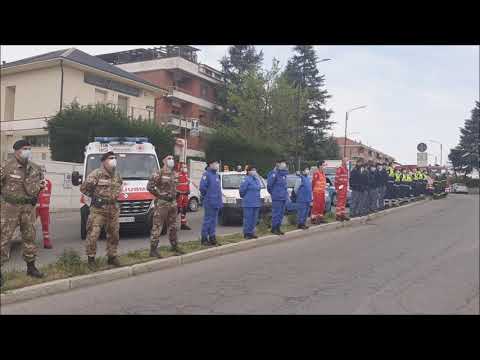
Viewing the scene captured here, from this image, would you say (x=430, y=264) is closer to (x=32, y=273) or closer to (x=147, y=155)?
(x=32, y=273)

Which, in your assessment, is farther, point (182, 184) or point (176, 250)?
point (182, 184)

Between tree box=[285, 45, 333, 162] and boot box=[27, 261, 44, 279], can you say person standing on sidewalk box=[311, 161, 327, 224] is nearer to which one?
boot box=[27, 261, 44, 279]

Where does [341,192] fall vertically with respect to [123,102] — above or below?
below

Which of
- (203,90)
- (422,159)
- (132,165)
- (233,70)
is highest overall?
(233,70)

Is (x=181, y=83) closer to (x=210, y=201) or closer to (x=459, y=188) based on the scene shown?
(x=459, y=188)

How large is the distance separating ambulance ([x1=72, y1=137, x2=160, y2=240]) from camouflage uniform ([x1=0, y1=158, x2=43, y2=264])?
3.76m

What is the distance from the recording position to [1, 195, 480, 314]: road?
5.91m

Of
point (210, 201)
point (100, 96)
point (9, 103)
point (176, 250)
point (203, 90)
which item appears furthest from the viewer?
point (203, 90)

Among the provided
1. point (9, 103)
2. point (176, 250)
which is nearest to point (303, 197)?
point (176, 250)

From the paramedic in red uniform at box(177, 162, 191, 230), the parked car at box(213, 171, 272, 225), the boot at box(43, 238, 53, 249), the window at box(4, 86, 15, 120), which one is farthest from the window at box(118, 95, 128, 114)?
the boot at box(43, 238, 53, 249)

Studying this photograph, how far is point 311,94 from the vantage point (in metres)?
50.5

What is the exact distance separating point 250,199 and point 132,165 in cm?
349
